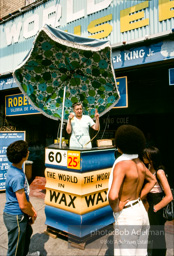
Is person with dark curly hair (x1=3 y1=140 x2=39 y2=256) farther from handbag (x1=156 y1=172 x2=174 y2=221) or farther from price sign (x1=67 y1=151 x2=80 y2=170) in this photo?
handbag (x1=156 y1=172 x2=174 y2=221)

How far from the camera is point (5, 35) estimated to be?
8.25 meters

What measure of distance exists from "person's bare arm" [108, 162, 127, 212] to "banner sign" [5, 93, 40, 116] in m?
5.61

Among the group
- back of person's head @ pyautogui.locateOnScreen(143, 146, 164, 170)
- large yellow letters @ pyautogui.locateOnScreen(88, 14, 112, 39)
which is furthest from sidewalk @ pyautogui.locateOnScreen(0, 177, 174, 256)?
large yellow letters @ pyautogui.locateOnScreen(88, 14, 112, 39)

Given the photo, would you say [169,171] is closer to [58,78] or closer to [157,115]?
[157,115]

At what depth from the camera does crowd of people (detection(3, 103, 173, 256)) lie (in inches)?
71.2

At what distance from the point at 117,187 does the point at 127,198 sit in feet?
0.69

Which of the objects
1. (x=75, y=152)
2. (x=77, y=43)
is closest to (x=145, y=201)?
(x=75, y=152)

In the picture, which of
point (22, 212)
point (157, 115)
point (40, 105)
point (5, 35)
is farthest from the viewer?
point (5, 35)

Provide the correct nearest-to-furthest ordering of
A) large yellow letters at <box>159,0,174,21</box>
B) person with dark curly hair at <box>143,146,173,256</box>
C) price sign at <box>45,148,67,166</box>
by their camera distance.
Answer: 1. person with dark curly hair at <box>143,146,173,256</box>
2. price sign at <box>45,148,67,166</box>
3. large yellow letters at <box>159,0,174,21</box>

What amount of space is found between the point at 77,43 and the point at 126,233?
2.95 metres

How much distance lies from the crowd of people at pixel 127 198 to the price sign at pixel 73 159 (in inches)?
35.9

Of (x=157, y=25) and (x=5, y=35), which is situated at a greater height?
(x=5, y=35)

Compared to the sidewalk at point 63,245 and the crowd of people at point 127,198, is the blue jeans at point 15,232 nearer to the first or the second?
the crowd of people at point 127,198

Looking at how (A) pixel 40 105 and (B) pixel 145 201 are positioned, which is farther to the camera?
(A) pixel 40 105
